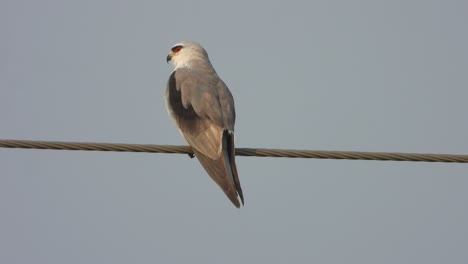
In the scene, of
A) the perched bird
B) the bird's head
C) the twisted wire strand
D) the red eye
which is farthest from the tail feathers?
the red eye

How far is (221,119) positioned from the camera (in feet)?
21.6

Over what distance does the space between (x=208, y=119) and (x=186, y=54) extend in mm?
2196

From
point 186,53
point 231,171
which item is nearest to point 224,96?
point 231,171

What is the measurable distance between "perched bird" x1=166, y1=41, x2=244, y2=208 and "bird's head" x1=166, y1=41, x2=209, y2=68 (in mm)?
808

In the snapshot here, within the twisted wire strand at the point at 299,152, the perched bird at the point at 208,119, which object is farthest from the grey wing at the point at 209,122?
the twisted wire strand at the point at 299,152

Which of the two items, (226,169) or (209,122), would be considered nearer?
(226,169)

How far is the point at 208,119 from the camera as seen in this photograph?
6621mm

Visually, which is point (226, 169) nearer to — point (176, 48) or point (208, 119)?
point (208, 119)

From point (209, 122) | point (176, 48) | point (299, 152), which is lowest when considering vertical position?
point (299, 152)

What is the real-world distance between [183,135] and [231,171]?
0.66 meters

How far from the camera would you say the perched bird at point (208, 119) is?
20.3ft

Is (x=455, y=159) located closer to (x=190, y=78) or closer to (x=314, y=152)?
(x=314, y=152)

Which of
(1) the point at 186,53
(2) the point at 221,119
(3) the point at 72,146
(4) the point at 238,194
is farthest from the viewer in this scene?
(1) the point at 186,53

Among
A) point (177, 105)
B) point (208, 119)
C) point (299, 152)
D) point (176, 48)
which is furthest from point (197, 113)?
point (176, 48)
